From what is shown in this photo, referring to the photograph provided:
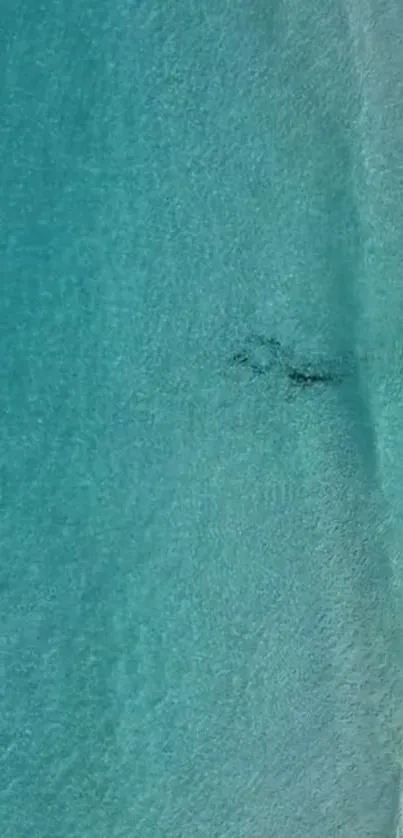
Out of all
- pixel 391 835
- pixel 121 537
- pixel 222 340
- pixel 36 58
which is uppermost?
pixel 36 58

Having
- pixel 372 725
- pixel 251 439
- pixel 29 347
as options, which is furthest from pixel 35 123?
pixel 372 725

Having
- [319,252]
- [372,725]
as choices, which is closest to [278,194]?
[319,252]

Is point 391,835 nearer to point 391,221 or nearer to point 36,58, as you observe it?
point 391,221

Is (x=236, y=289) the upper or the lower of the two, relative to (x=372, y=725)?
upper

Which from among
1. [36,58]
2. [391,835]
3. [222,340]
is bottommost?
[391,835]

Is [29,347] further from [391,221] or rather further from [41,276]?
[391,221]
